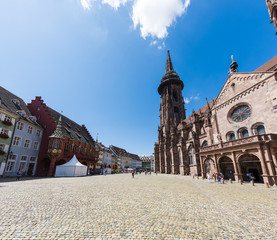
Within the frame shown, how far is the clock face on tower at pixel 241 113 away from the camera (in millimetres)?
20859

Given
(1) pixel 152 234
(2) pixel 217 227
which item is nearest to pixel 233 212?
(2) pixel 217 227

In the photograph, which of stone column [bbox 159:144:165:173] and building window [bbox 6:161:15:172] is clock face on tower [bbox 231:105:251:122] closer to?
stone column [bbox 159:144:165:173]

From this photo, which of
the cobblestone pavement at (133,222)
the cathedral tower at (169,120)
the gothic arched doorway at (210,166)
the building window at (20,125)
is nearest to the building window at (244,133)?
the gothic arched doorway at (210,166)

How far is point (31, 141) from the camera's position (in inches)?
950

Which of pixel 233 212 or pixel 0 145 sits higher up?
pixel 0 145

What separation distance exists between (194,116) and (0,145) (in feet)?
125

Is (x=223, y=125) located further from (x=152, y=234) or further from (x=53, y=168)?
(x=53, y=168)

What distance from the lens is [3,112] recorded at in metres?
19.5

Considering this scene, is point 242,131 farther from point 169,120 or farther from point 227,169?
point 169,120

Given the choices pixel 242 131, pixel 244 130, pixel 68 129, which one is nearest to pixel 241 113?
pixel 244 130

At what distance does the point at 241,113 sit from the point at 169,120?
1155 inches

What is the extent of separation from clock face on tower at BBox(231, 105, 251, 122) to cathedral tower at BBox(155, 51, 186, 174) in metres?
21.0

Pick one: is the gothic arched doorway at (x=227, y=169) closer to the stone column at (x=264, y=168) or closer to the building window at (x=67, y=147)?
the stone column at (x=264, y=168)

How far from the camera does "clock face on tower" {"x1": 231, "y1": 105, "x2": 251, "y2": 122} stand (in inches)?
821
